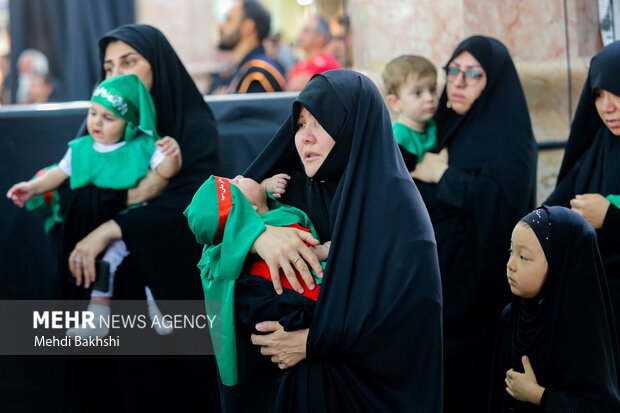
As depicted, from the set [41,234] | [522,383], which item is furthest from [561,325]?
[41,234]

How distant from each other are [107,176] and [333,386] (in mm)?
1814

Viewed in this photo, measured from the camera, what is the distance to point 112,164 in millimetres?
4234

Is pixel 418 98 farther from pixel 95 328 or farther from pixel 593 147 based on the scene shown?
pixel 95 328

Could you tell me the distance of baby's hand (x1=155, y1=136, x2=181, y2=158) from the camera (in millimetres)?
4180

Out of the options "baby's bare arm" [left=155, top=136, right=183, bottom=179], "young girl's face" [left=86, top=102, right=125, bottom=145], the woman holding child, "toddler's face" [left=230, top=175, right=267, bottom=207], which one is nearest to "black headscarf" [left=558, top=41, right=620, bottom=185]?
the woman holding child

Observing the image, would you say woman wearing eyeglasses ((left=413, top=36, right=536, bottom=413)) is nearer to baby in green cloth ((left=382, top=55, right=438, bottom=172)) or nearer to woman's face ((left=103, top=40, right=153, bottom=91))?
baby in green cloth ((left=382, top=55, right=438, bottom=172))

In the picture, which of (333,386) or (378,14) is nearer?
(333,386)

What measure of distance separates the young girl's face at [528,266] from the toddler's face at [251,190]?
0.93 metres

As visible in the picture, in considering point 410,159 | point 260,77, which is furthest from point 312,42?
point 410,159

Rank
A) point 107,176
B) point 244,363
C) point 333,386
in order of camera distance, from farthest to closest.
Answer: point 107,176 → point 244,363 → point 333,386

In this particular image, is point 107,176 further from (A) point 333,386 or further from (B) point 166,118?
(A) point 333,386

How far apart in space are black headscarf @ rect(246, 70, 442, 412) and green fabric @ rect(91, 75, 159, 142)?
1.44 metres

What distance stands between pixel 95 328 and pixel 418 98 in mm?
1869

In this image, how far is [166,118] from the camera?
4.36m
